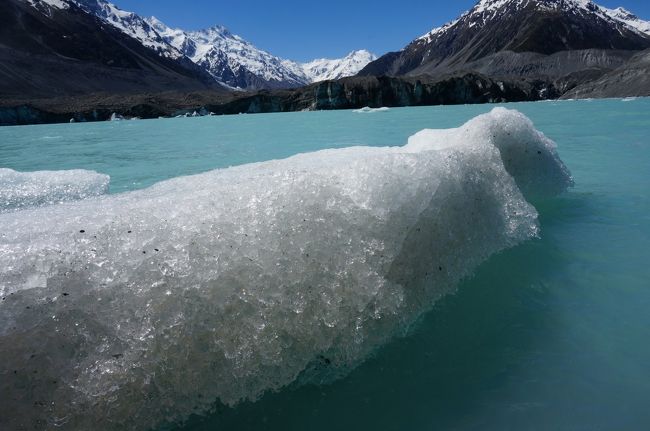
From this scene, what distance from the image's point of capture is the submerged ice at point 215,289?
1.94 m

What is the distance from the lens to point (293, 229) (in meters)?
2.56

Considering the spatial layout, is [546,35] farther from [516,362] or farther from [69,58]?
[516,362]

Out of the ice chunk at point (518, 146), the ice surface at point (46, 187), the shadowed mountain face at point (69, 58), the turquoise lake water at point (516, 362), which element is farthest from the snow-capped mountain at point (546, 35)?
the turquoise lake water at point (516, 362)

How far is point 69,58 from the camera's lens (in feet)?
438

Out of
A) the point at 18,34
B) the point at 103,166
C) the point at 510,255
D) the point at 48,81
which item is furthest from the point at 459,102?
the point at 18,34

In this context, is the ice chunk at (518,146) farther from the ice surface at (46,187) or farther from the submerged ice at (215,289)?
the ice surface at (46,187)

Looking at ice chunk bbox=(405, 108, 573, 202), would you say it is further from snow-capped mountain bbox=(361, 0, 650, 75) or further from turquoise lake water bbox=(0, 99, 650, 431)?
snow-capped mountain bbox=(361, 0, 650, 75)

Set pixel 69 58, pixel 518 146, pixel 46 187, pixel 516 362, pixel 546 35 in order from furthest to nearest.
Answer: pixel 546 35 < pixel 69 58 < pixel 46 187 < pixel 518 146 < pixel 516 362

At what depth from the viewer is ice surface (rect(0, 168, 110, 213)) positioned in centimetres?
595

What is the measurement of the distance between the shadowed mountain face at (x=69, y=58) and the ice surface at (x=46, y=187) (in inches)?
4214

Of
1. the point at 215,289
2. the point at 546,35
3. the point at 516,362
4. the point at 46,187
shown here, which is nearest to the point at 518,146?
the point at 516,362

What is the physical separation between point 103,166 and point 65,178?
23.3 ft

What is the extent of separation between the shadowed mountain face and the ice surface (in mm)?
107032

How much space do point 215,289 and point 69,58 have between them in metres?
160
